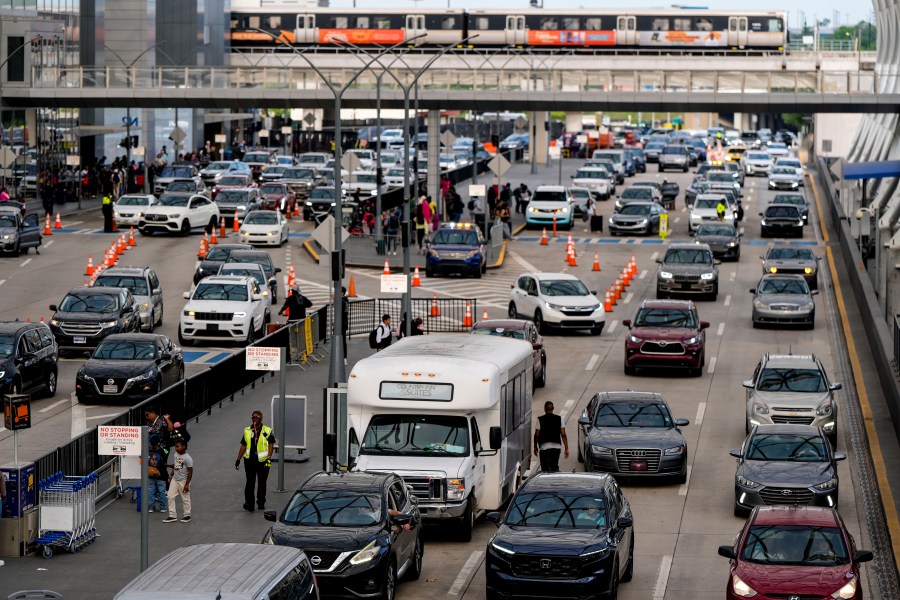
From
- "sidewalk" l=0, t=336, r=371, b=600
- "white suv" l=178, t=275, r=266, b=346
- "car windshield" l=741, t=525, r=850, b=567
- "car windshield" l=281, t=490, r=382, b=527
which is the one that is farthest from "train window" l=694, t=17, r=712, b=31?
"car windshield" l=281, t=490, r=382, b=527

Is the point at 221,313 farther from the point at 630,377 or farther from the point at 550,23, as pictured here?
the point at 550,23

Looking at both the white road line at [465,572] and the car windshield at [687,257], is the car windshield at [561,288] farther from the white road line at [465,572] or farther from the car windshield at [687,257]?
the white road line at [465,572]

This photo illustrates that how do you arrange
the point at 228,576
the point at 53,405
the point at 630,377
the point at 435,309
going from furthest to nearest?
the point at 435,309
the point at 630,377
the point at 53,405
the point at 228,576

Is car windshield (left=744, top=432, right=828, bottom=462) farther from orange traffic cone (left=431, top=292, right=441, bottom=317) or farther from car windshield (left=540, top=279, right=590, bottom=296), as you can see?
orange traffic cone (left=431, top=292, right=441, bottom=317)

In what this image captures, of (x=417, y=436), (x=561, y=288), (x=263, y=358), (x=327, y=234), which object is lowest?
(x=561, y=288)

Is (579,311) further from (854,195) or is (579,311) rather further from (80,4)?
(80,4)

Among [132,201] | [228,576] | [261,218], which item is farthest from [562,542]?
[132,201]

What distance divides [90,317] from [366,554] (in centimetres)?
2099

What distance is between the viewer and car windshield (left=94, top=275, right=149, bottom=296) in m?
42.2

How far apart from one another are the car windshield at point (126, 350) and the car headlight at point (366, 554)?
15.3m

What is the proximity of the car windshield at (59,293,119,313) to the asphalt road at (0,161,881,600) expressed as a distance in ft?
3.89

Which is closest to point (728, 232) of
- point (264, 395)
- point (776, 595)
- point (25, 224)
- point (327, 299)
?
point (327, 299)

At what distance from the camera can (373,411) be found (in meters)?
22.8

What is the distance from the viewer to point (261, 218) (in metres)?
61.5
